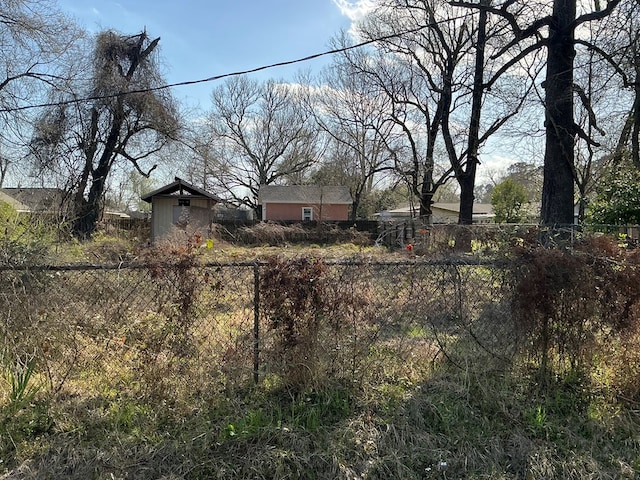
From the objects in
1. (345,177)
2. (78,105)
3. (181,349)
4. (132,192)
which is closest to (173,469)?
(181,349)

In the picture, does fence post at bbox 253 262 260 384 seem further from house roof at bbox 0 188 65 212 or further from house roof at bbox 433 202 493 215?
house roof at bbox 433 202 493 215

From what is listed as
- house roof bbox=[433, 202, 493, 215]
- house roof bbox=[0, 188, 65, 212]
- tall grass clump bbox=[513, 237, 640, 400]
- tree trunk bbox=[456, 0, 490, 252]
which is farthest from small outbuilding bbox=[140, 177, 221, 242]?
house roof bbox=[433, 202, 493, 215]

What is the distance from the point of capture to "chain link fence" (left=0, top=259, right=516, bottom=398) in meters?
2.73

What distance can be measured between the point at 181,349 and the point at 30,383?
1048mm

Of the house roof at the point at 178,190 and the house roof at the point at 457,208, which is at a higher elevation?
the house roof at the point at 457,208

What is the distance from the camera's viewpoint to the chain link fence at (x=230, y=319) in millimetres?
2727

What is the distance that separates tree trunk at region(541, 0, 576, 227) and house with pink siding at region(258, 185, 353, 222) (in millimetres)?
23133

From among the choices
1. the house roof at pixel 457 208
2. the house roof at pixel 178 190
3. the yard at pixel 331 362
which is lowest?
the yard at pixel 331 362

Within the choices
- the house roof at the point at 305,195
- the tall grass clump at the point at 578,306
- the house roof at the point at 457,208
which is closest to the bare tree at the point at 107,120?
the house roof at the point at 305,195

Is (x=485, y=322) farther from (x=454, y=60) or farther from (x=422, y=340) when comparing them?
(x=454, y=60)

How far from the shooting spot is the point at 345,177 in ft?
109

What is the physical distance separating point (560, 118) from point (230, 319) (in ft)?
23.7

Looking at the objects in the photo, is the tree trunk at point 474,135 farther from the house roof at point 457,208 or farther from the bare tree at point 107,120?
the house roof at point 457,208

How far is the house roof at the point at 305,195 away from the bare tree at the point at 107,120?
11.6 metres
